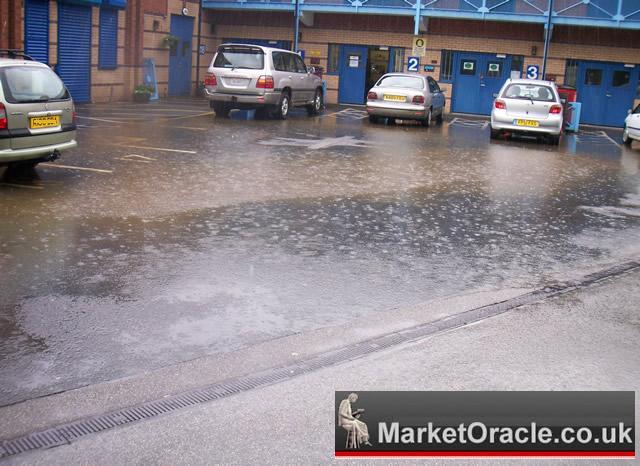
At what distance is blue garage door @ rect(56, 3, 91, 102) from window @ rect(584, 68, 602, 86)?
56.6ft

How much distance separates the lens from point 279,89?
20.6 meters

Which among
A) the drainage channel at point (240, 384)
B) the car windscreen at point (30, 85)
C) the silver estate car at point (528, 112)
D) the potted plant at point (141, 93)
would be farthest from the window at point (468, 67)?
the drainage channel at point (240, 384)

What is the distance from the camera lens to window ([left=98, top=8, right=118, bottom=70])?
23938 millimetres

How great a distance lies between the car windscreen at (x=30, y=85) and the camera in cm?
959

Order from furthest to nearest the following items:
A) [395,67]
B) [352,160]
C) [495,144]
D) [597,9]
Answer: [395,67]
[597,9]
[495,144]
[352,160]

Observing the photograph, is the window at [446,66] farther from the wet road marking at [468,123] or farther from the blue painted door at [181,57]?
the blue painted door at [181,57]

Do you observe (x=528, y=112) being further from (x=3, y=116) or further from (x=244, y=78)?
(x=3, y=116)

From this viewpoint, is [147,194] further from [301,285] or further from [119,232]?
[301,285]

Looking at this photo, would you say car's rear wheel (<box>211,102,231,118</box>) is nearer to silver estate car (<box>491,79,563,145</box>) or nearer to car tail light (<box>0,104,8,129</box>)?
silver estate car (<box>491,79,563,145</box>)

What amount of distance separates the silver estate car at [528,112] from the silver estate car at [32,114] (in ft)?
36.7

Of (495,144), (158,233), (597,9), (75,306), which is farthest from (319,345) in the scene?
(597,9)

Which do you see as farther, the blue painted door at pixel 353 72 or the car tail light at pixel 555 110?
the blue painted door at pixel 353 72

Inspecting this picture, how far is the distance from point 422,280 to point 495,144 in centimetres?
1247

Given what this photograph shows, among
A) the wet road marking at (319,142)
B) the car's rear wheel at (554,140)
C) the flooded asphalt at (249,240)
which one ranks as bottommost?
the flooded asphalt at (249,240)
